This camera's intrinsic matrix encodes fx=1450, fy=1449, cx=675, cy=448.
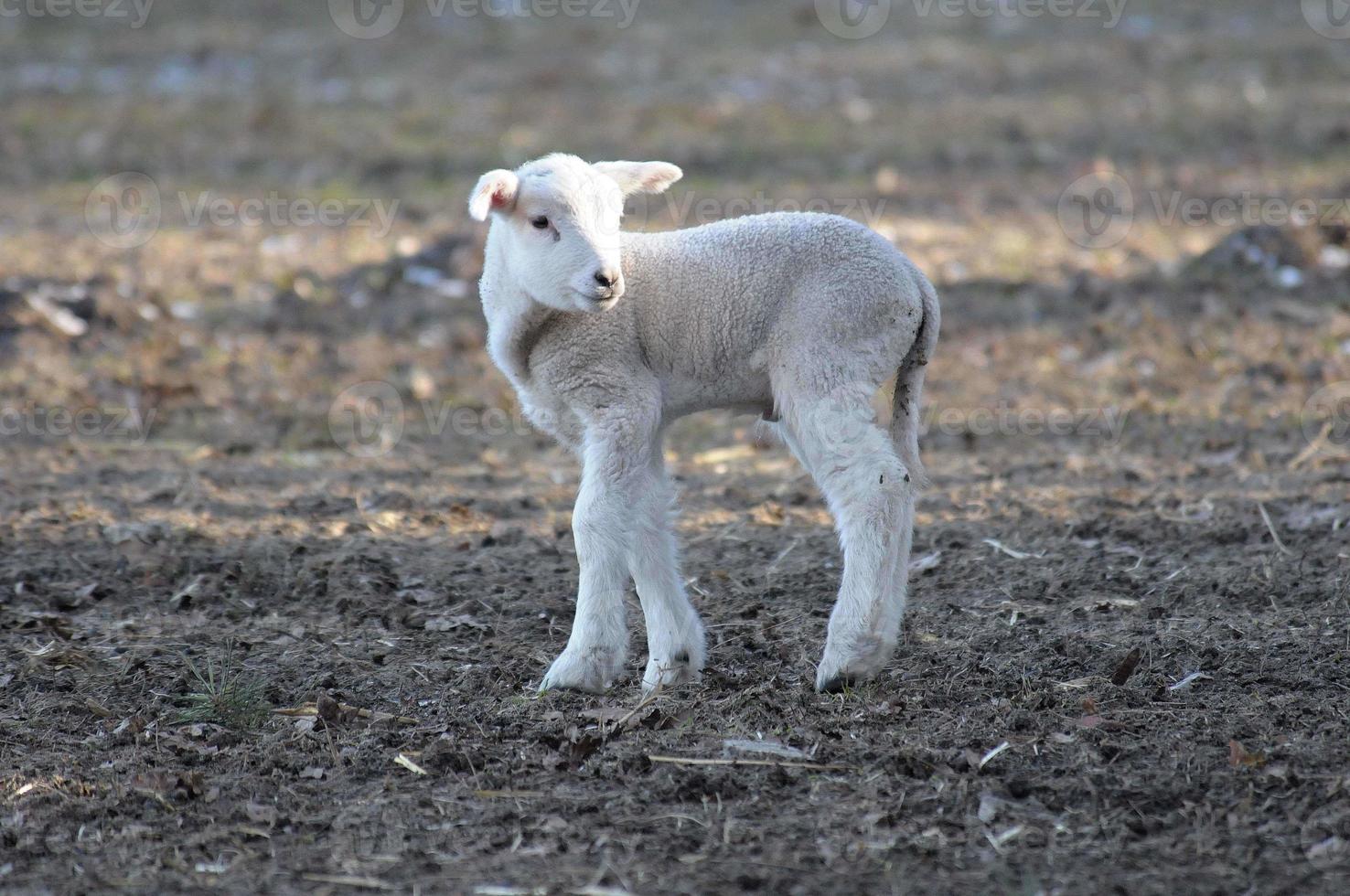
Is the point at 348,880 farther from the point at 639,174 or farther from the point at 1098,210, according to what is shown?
the point at 1098,210

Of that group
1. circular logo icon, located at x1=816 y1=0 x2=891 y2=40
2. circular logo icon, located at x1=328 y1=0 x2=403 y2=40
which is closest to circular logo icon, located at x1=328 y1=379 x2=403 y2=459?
circular logo icon, located at x1=328 y1=0 x2=403 y2=40

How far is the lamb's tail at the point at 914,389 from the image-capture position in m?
5.22

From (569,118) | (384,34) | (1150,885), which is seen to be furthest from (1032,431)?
(384,34)

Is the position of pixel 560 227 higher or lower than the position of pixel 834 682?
higher

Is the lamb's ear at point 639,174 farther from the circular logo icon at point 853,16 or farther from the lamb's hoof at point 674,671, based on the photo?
the circular logo icon at point 853,16

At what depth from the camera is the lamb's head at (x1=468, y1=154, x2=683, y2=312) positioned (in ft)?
15.9

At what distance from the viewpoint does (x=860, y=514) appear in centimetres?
488

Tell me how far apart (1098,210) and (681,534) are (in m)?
7.04

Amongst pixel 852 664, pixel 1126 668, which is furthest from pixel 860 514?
pixel 1126 668

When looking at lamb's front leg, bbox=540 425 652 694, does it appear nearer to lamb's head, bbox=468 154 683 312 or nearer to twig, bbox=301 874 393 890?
lamb's head, bbox=468 154 683 312

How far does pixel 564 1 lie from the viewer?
2022cm

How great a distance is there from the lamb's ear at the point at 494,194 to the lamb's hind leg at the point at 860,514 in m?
1.20

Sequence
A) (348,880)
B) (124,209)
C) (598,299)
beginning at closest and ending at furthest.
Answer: (348,880), (598,299), (124,209)

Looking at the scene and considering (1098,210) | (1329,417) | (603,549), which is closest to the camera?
(603,549)
